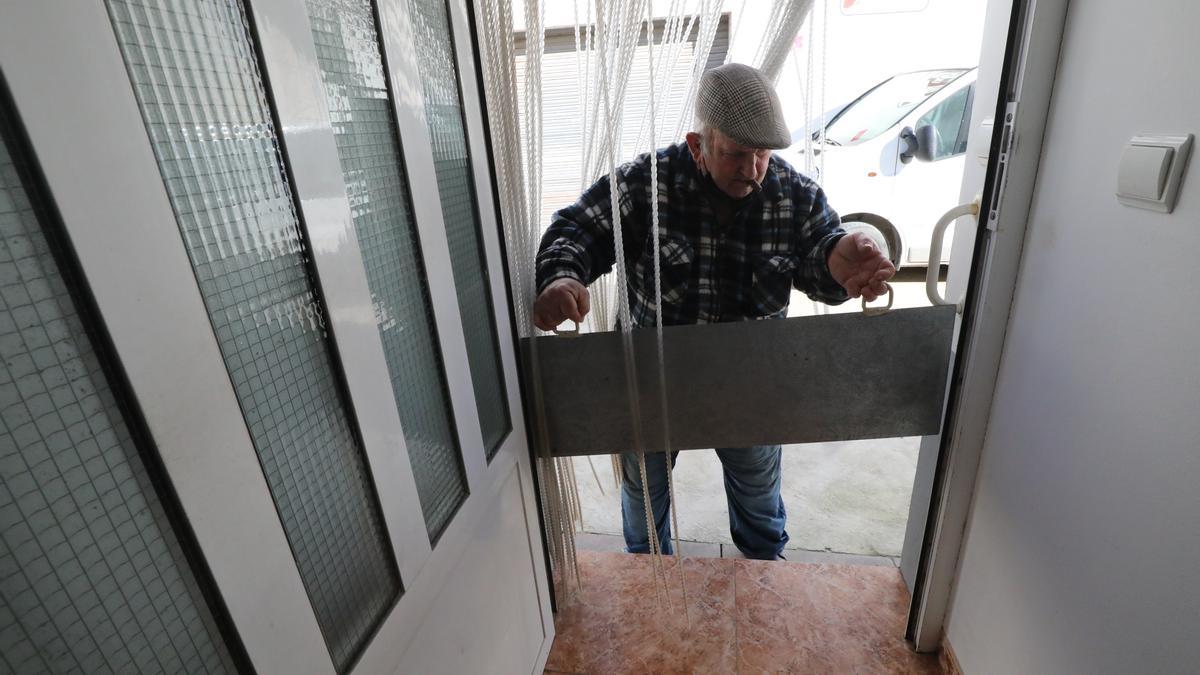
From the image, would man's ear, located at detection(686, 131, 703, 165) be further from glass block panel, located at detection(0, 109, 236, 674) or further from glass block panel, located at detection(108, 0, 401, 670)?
glass block panel, located at detection(0, 109, 236, 674)

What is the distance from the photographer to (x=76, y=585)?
16.9 inches

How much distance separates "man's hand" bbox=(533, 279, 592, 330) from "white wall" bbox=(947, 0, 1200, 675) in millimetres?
747

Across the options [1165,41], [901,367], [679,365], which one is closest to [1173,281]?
[1165,41]

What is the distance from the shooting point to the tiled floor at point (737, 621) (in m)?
1.38

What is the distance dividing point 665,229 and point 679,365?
295 mm

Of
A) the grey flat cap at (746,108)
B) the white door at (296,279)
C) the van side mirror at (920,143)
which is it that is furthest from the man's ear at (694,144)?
the van side mirror at (920,143)

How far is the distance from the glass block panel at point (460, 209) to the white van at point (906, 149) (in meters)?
2.96

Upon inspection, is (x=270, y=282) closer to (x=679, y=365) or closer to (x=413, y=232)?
(x=413, y=232)

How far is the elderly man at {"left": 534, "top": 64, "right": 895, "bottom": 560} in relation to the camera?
1.13 m

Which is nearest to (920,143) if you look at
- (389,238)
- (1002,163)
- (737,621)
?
(1002,163)

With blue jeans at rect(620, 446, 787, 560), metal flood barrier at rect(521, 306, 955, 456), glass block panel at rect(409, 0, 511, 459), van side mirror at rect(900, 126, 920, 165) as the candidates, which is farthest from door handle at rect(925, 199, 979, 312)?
van side mirror at rect(900, 126, 920, 165)

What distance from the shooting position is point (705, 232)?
128 centimetres

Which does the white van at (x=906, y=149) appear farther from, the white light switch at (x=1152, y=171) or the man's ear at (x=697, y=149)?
the white light switch at (x=1152, y=171)

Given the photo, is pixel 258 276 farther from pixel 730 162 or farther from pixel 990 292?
pixel 990 292
